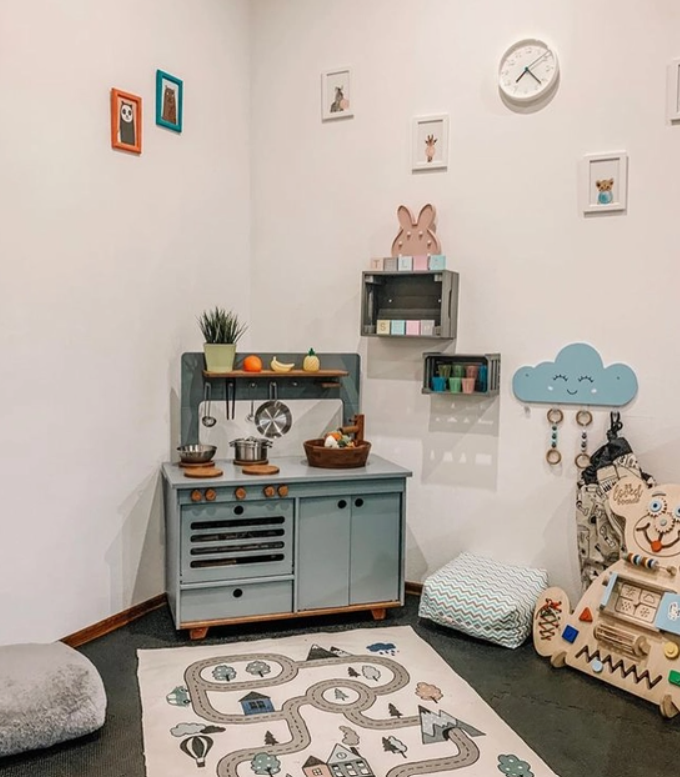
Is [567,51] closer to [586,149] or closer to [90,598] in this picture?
[586,149]

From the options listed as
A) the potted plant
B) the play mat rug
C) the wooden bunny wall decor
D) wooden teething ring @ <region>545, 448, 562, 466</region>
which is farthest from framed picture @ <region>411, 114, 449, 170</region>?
the play mat rug

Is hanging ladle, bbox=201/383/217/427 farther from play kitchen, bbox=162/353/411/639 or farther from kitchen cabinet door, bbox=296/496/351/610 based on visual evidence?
kitchen cabinet door, bbox=296/496/351/610

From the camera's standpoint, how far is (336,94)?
11.3 feet

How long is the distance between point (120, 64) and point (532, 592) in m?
2.80

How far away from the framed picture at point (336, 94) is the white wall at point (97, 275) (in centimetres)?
45

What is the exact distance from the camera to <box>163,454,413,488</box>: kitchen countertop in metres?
2.88

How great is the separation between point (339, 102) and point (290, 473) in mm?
1834

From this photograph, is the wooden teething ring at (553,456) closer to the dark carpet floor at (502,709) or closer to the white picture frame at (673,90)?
the dark carpet floor at (502,709)

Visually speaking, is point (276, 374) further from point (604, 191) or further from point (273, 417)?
point (604, 191)

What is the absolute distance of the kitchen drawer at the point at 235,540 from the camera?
2863mm

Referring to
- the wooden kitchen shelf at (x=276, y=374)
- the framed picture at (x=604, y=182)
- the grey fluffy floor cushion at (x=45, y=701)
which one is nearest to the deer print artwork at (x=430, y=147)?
the framed picture at (x=604, y=182)

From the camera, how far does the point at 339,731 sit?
7.28 feet

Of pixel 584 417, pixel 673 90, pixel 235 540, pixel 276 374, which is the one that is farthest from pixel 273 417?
pixel 673 90

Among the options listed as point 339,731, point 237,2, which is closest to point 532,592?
point 339,731
